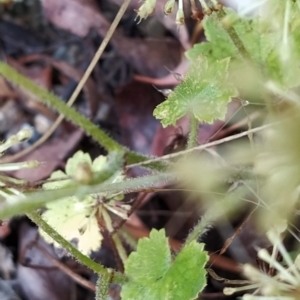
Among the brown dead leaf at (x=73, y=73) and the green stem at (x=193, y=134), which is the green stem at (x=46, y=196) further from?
the brown dead leaf at (x=73, y=73)

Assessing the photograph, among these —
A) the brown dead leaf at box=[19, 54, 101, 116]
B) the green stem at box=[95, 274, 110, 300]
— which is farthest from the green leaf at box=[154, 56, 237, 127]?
the brown dead leaf at box=[19, 54, 101, 116]

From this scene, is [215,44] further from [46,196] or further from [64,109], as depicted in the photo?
[46,196]

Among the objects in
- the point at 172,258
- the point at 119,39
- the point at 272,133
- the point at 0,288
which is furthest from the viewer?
the point at 119,39

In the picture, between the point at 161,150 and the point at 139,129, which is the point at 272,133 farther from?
the point at 139,129

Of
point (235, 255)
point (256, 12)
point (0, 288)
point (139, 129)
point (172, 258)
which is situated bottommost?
point (0, 288)

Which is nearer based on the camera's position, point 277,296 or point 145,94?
point 277,296

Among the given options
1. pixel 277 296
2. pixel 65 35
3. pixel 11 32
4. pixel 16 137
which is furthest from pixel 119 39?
pixel 277 296

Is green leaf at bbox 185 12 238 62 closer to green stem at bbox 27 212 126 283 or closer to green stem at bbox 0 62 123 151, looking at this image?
green stem at bbox 0 62 123 151
